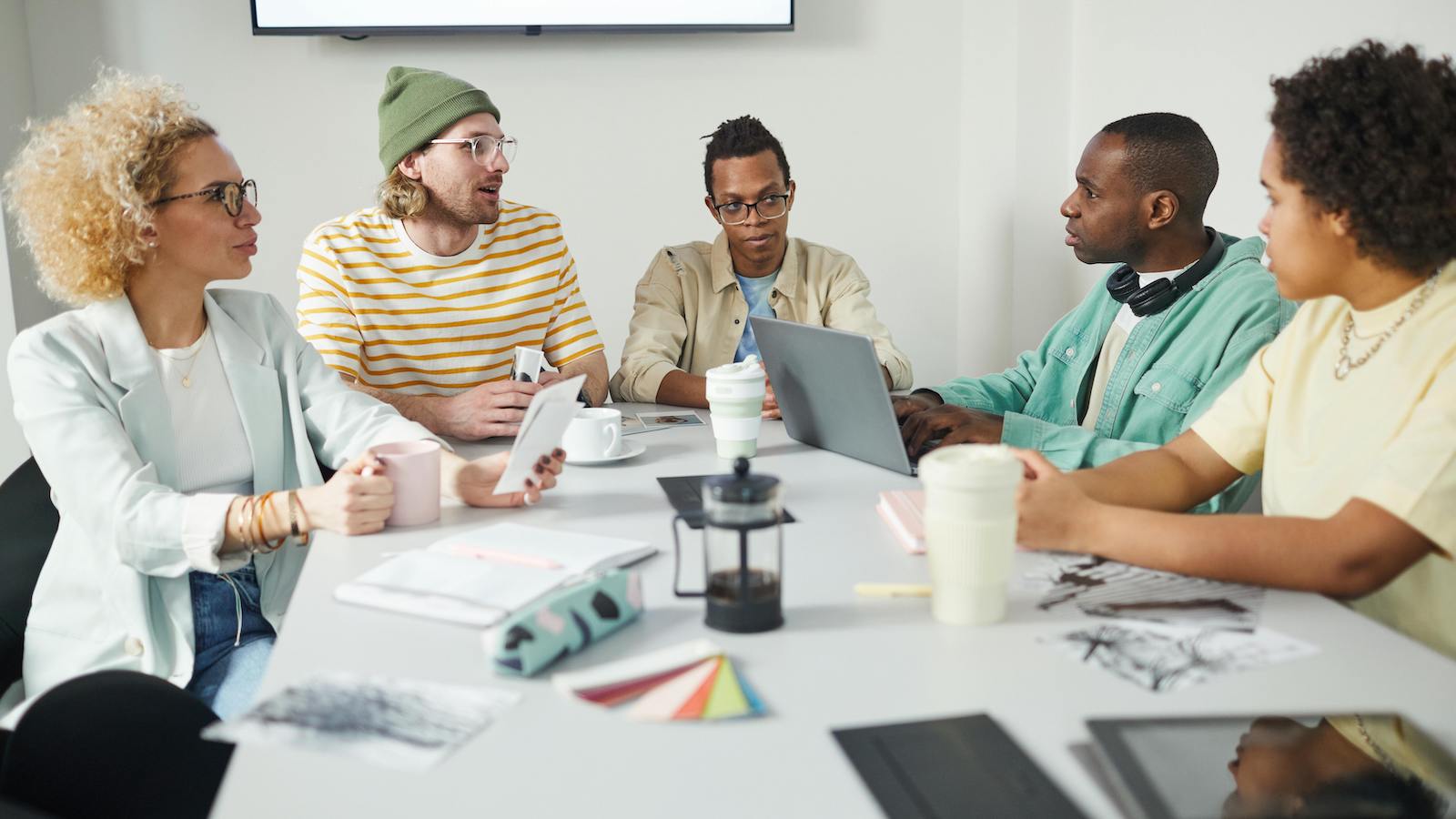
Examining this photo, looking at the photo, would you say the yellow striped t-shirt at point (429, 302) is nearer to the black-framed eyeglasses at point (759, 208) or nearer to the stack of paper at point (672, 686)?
the black-framed eyeglasses at point (759, 208)

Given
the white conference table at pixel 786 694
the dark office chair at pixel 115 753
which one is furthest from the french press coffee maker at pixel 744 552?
the dark office chair at pixel 115 753

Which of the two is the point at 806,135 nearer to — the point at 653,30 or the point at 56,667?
the point at 653,30

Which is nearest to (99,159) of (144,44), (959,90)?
(144,44)

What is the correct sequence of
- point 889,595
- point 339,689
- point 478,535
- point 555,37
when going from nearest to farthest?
1. point 339,689
2. point 889,595
3. point 478,535
4. point 555,37

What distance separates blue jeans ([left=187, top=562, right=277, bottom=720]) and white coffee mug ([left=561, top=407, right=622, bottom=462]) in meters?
0.50

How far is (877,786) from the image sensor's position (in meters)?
0.81

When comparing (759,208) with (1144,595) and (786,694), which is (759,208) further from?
(786,694)

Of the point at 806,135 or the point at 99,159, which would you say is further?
the point at 806,135

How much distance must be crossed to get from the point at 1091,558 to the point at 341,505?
89cm

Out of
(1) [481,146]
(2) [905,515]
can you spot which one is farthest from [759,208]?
(2) [905,515]

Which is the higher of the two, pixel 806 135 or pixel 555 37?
pixel 555 37

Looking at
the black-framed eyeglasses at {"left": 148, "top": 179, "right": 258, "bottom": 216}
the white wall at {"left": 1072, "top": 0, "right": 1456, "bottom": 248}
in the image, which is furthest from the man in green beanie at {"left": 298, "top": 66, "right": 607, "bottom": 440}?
the white wall at {"left": 1072, "top": 0, "right": 1456, "bottom": 248}

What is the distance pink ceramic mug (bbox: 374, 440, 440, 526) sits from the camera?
1441mm

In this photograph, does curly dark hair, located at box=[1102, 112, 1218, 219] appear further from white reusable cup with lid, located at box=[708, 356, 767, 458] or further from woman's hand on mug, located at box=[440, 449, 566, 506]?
woman's hand on mug, located at box=[440, 449, 566, 506]
